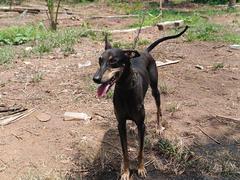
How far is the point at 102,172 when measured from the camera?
4.13 metres

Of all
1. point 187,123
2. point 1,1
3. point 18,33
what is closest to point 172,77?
point 187,123

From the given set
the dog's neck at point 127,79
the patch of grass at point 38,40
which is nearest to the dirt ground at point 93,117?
the patch of grass at point 38,40

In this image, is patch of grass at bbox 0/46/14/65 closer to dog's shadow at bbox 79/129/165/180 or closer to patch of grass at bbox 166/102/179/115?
patch of grass at bbox 166/102/179/115

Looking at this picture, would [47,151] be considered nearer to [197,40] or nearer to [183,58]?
[183,58]

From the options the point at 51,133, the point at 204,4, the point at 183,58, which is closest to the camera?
the point at 51,133

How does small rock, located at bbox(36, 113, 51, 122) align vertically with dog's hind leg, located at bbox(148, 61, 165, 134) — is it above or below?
below

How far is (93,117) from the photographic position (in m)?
5.32

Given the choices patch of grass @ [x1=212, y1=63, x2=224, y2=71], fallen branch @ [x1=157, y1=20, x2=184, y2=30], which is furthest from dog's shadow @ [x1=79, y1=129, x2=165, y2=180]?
fallen branch @ [x1=157, y1=20, x2=184, y2=30]

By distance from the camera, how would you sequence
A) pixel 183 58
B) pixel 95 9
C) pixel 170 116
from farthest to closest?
Result: 1. pixel 95 9
2. pixel 183 58
3. pixel 170 116

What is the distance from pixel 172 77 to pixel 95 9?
36.1 ft

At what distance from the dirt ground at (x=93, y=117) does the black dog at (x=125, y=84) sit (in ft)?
1.50

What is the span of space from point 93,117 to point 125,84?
1.74 meters

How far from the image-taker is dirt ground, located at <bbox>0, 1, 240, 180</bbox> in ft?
14.0

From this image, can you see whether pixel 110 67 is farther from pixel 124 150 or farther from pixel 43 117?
pixel 43 117
